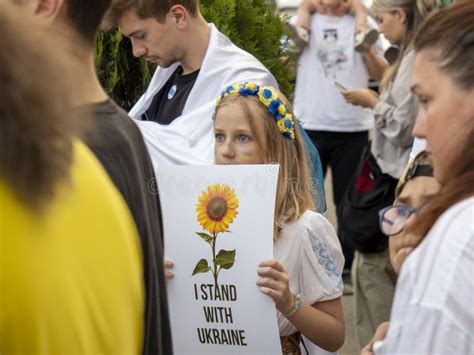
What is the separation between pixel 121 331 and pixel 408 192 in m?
0.85

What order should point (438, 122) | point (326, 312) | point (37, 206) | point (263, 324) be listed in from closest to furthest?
point (37, 206) < point (438, 122) < point (263, 324) < point (326, 312)

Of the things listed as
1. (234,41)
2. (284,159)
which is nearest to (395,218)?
(284,159)

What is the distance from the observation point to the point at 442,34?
1.84m

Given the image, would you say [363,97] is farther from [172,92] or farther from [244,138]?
[244,138]

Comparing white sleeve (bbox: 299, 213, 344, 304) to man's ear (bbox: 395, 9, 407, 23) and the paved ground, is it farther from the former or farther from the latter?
the paved ground

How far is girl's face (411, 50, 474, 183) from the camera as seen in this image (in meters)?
1.74

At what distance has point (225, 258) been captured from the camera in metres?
2.81

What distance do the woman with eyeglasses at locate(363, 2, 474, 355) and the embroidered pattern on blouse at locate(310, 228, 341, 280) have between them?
1161 mm

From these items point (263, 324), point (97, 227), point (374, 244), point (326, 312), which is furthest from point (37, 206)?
point (374, 244)

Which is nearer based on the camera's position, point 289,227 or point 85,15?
point 85,15

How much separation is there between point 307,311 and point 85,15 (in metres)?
1.31

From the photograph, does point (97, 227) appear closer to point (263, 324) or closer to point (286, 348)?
point (263, 324)

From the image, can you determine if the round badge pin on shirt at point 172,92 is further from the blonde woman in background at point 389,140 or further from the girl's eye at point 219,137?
the blonde woman in background at point 389,140

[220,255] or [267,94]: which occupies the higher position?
[267,94]
